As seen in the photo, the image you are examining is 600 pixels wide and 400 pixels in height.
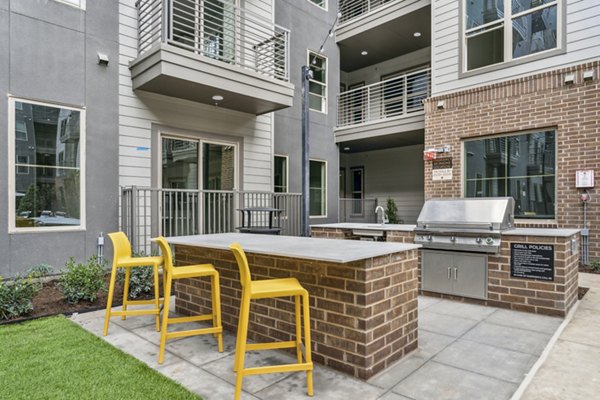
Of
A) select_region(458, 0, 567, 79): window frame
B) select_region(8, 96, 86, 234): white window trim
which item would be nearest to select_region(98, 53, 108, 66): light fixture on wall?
select_region(8, 96, 86, 234): white window trim

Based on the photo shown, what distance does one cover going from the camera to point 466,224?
4.52m

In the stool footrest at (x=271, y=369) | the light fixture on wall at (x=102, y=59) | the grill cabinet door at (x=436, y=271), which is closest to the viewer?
the stool footrest at (x=271, y=369)

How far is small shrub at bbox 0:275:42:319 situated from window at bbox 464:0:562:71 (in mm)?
9124

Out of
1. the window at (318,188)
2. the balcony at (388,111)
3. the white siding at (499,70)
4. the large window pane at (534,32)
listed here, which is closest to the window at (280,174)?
the window at (318,188)

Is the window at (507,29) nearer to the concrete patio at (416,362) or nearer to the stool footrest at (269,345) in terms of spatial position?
the concrete patio at (416,362)

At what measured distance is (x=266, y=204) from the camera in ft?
28.5

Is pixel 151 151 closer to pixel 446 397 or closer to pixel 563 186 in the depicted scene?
pixel 446 397

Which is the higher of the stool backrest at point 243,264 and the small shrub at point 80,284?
the stool backrest at point 243,264

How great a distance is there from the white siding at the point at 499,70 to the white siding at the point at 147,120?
452cm

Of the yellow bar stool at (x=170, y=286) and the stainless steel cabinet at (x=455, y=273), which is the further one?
the stainless steel cabinet at (x=455, y=273)

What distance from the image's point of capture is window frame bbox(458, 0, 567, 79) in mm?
6984

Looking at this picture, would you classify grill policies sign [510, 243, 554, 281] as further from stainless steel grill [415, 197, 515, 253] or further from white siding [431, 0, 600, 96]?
white siding [431, 0, 600, 96]

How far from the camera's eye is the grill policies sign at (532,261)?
4.09 m

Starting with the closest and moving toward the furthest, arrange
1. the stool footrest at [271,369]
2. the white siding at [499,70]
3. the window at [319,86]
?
the stool footrest at [271,369]
the white siding at [499,70]
the window at [319,86]
